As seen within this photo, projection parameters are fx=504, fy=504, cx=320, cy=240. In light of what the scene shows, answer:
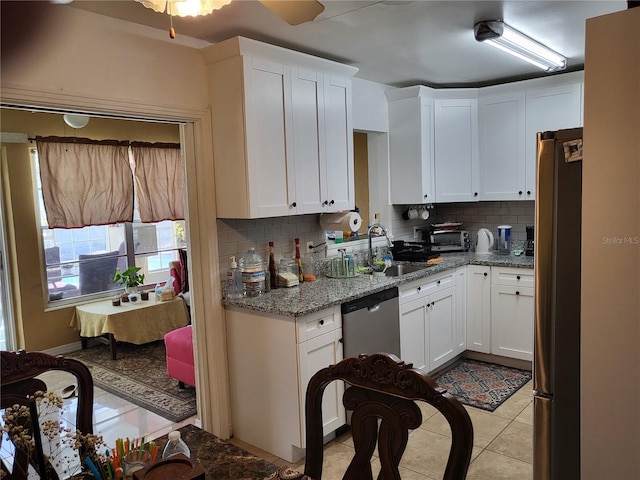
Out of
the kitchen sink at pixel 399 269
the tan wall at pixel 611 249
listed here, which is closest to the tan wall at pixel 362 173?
the kitchen sink at pixel 399 269

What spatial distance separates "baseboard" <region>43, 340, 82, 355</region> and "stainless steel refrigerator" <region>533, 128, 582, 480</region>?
190 inches

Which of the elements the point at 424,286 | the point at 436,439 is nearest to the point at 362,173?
the point at 424,286

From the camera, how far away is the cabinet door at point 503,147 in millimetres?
4406

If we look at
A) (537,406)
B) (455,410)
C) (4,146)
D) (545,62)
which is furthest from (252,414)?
(4,146)

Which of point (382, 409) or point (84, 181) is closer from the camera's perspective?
point (382, 409)

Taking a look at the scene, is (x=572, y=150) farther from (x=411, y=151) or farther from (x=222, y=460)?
(x=411, y=151)

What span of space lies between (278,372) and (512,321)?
2203 millimetres

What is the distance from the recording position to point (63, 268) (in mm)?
5344

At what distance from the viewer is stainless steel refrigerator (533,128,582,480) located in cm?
173

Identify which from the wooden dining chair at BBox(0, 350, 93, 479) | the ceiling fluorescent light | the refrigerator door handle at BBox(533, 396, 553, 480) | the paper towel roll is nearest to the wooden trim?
the paper towel roll

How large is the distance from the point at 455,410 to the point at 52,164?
191 inches

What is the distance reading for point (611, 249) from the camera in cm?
145

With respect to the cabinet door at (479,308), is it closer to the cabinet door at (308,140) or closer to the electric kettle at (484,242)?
the electric kettle at (484,242)

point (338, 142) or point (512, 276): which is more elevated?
point (338, 142)
